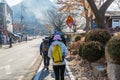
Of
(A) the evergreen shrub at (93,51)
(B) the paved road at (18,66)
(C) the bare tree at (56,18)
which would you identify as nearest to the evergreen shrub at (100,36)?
(A) the evergreen shrub at (93,51)

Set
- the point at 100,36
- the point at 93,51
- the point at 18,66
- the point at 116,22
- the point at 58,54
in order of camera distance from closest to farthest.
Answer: the point at 58,54 < the point at 93,51 < the point at 100,36 < the point at 18,66 < the point at 116,22

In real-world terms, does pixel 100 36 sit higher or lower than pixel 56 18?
higher

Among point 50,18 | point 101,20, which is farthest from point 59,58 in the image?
point 50,18

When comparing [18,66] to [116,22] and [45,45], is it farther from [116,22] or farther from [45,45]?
[116,22]

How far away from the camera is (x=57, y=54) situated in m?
10.4

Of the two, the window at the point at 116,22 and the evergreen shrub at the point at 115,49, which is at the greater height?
the evergreen shrub at the point at 115,49

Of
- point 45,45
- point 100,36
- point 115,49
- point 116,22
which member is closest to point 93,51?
point 100,36

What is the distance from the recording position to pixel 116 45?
10.1 meters

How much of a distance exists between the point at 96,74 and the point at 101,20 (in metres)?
9.74

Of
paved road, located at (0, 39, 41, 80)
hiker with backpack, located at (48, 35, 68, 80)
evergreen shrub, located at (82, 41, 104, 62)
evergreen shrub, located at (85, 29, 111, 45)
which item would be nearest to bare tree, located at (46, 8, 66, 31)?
paved road, located at (0, 39, 41, 80)

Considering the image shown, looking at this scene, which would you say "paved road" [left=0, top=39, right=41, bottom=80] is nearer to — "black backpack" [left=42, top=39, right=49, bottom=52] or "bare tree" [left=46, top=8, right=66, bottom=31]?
"black backpack" [left=42, top=39, right=49, bottom=52]

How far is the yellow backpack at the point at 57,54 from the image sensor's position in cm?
1045

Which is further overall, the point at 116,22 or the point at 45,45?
the point at 116,22

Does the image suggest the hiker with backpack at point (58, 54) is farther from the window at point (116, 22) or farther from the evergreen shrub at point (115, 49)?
the window at point (116, 22)
